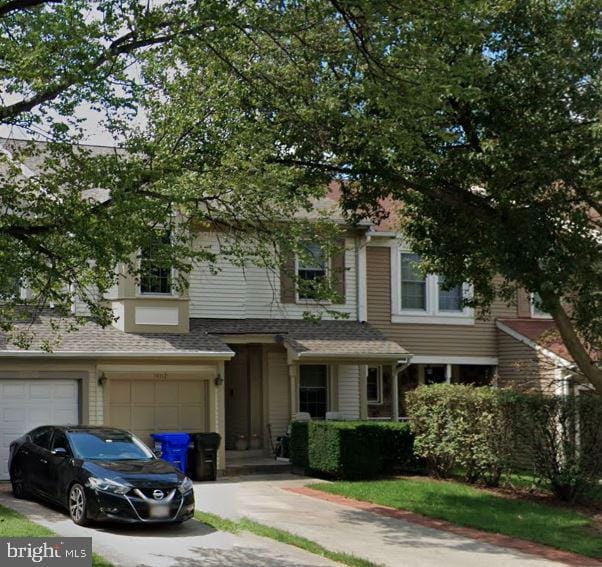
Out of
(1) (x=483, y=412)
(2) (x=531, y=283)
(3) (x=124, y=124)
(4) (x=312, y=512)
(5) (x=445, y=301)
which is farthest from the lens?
(5) (x=445, y=301)

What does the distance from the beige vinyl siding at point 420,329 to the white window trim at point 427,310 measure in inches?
4.4

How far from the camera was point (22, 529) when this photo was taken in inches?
503

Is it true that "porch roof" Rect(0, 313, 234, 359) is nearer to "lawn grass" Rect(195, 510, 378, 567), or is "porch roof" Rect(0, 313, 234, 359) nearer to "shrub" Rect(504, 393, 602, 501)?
"lawn grass" Rect(195, 510, 378, 567)

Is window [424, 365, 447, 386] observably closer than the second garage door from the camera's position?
No

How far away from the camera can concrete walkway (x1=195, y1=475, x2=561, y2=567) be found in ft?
42.8

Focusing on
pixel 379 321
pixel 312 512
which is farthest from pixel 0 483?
pixel 379 321

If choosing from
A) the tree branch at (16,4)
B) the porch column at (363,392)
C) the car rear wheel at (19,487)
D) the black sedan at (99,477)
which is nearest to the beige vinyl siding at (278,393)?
the porch column at (363,392)

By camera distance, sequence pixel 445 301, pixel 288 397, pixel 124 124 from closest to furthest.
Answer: pixel 124 124
pixel 288 397
pixel 445 301

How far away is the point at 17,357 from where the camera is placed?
19781 mm

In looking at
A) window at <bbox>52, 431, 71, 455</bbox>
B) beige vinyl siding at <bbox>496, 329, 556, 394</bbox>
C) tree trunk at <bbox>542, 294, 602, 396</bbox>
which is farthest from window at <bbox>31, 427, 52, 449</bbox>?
beige vinyl siding at <bbox>496, 329, 556, 394</bbox>

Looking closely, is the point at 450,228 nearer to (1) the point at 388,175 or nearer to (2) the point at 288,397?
(1) the point at 388,175

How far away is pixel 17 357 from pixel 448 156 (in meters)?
9.71

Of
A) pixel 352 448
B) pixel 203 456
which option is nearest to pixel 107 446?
pixel 203 456

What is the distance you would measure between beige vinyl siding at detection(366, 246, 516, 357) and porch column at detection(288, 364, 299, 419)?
306 centimetres
